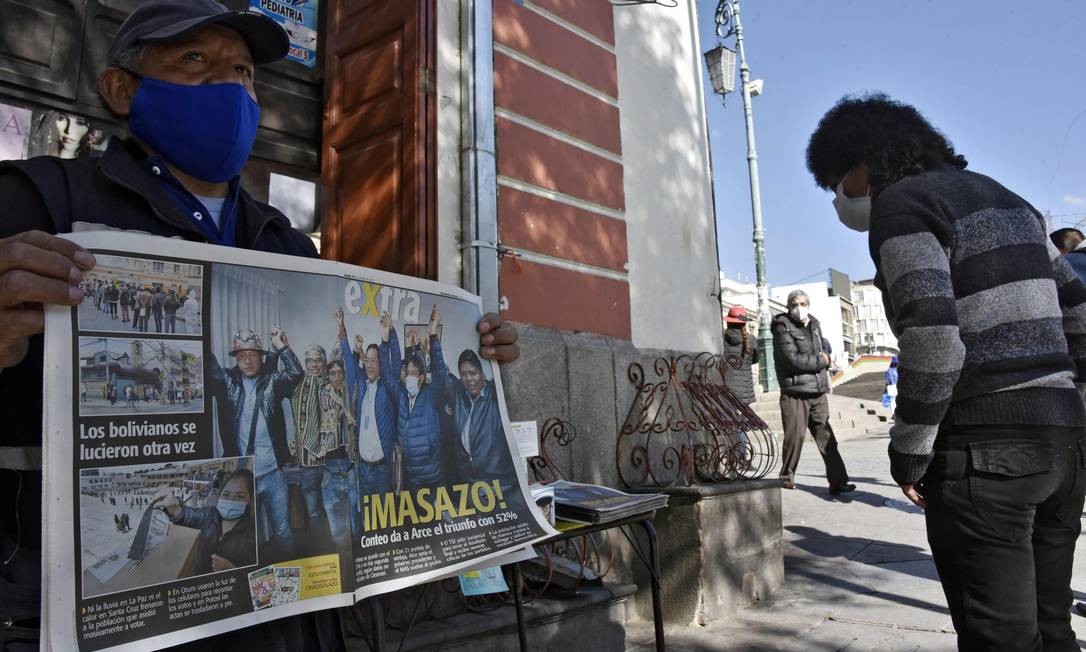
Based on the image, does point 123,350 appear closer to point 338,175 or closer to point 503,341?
point 503,341

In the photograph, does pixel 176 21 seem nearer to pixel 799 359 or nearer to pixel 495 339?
pixel 495 339

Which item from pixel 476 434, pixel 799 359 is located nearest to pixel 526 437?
pixel 476 434

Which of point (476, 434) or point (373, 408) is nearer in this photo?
point (373, 408)

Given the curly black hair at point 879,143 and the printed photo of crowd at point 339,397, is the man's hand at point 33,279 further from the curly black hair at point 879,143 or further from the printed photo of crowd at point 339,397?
the curly black hair at point 879,143

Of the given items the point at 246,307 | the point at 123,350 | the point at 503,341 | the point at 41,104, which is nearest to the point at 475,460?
the point at 503,341

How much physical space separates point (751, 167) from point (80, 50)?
1734 cm

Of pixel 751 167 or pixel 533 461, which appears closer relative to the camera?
pixel 533 461

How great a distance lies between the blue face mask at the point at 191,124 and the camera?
4.95 ft

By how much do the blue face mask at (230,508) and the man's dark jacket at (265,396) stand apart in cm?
8

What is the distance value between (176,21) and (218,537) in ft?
3.41

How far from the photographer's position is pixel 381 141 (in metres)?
4.07

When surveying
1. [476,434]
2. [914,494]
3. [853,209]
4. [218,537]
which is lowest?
[914,494]

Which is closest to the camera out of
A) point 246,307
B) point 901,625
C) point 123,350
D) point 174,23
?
point 123,350

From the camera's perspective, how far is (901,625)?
386 cm
